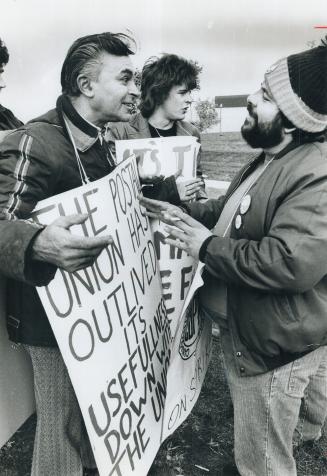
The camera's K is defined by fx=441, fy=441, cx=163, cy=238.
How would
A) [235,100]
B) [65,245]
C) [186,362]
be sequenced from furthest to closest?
1. [235,100]
2. [186,362]
3. [65,245]

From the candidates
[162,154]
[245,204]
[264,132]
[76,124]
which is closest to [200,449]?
[245,204]

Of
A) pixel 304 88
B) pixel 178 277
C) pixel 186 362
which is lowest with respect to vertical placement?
pixel 186 362

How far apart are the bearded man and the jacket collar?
0.44 metres

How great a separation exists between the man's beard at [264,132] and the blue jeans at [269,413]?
0.96 m

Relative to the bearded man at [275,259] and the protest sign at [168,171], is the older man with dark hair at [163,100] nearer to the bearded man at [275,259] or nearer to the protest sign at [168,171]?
the protest sign at [168,171]

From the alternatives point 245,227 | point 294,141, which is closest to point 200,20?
point 294,141

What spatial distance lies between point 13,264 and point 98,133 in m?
0.77

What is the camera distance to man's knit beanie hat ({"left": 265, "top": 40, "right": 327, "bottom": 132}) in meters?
1.79

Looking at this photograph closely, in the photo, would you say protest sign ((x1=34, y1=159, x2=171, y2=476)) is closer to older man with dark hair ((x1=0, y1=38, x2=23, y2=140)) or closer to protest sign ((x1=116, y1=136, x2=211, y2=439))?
protest sign ((x1=116, y1=136, x2=211, y2=439))

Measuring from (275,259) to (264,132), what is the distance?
0.61 m

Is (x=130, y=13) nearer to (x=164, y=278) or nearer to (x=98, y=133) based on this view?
(x=98, y=133)

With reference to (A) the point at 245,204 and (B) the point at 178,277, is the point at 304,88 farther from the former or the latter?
(B) the point at 178,277

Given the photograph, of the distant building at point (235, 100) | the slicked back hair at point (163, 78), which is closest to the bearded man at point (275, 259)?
the distant building at point (235, 100)

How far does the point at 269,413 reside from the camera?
1.91 metres
